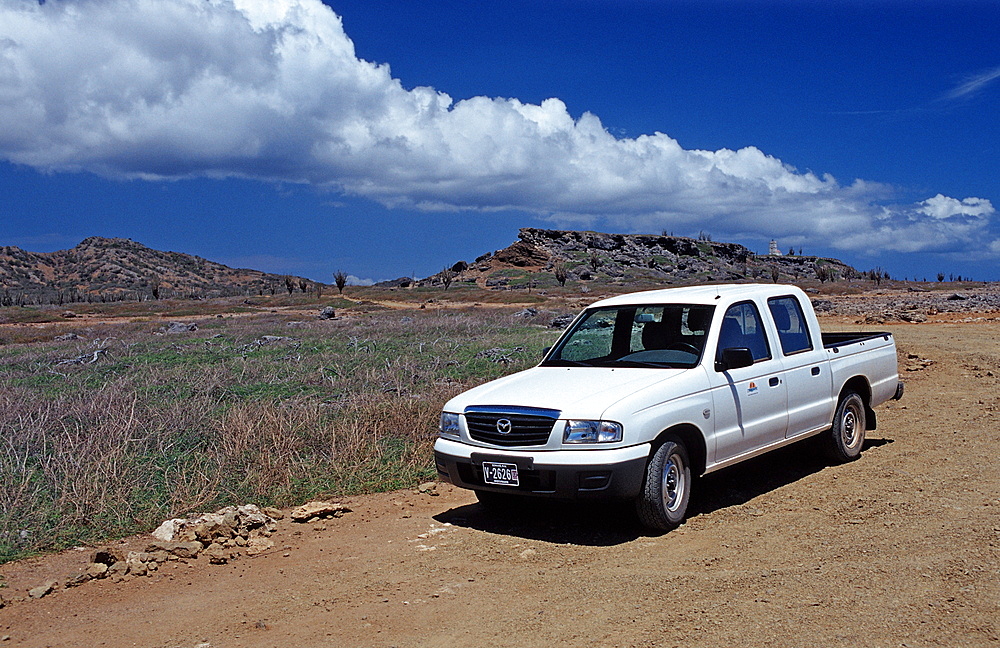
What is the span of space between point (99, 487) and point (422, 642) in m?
4.03

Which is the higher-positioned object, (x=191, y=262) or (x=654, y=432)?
(x=191, y=262)

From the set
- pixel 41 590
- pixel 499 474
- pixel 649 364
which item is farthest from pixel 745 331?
pixel 41 590

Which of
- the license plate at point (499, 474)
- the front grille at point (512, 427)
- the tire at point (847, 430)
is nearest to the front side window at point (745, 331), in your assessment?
the tire at point (847, 430)

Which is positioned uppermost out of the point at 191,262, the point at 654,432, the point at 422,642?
the point at 191,262

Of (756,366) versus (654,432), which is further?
(756,366)

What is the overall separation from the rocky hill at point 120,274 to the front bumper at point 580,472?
2772 inches

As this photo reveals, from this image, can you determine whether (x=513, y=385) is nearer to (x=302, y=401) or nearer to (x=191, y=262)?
(x=302, y=401)

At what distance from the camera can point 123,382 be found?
1221 cm

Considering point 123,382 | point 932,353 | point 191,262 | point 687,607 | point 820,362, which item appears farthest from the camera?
point 191,262

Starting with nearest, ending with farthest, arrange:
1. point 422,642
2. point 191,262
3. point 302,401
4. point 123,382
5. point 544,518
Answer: point 422,642, point 544,518, point 302,401, point 123,382, point 191,262

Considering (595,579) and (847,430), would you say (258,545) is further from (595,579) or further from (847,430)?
(847,430)

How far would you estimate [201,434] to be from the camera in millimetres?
8961

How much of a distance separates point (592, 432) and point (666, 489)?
790mm

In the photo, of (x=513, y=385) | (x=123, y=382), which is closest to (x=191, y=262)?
(x=123, y=382)
